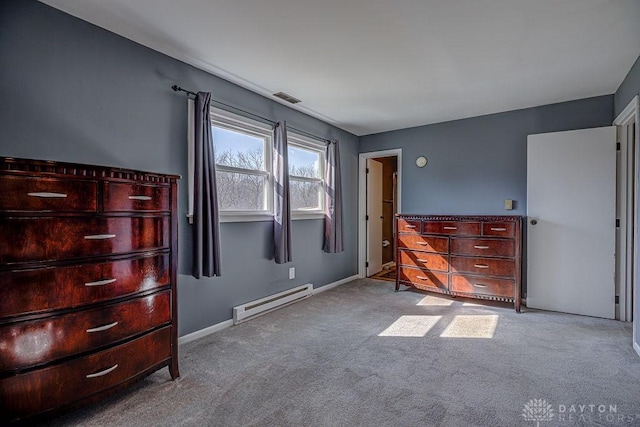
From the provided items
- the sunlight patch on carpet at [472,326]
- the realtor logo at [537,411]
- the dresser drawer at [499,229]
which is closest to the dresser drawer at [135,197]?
the realtor logo at [537,411]

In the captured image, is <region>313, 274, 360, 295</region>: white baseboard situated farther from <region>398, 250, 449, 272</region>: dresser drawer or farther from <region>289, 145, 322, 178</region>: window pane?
<region>289, 145, 322, 178</region>: window pane

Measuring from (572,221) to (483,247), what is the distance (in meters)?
0.93

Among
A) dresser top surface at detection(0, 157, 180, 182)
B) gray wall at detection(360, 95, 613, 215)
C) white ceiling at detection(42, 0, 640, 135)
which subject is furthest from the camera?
gray wall at detection(360, 95, 613, 215)

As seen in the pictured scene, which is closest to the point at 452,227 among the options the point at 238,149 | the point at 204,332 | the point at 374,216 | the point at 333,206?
the point at 333,206

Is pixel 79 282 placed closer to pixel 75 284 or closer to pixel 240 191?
pixel 75 284

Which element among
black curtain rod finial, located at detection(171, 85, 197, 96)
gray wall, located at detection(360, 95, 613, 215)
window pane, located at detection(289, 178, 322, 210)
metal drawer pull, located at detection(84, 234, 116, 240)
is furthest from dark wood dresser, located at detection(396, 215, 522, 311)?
metal drawer pull, located at detection(84, 234, 116, 240)

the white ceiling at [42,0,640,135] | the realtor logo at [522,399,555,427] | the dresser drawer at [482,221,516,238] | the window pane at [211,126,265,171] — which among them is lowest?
the realtor logo at [522,399,555,427]

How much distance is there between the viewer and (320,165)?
433cm

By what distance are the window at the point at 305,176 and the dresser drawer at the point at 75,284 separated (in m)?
2.05

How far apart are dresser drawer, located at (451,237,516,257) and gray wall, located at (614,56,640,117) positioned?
1622 millimetres

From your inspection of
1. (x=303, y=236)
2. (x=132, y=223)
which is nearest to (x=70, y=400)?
(x=132, y=223)

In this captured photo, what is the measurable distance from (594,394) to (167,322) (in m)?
2.64

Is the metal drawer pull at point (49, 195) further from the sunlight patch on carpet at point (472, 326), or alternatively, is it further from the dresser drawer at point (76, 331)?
the sunlight patch on carpet at point (472, 326)

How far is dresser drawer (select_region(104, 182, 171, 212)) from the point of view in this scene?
167cm
